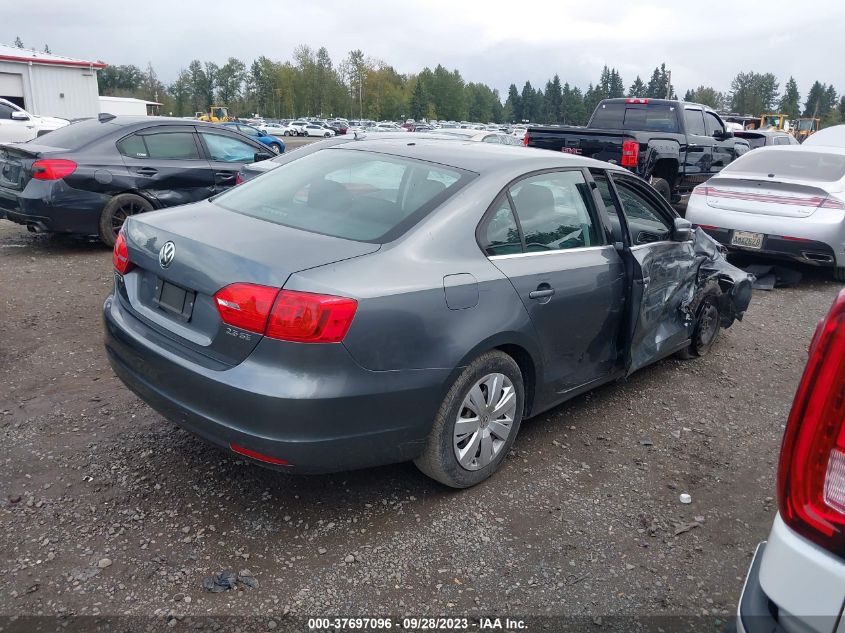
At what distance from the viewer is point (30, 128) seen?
16312 millimetres

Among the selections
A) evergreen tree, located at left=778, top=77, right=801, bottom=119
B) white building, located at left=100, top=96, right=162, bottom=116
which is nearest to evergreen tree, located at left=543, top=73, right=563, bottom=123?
evergreen tree, located at left=778, top=77, right=801, bottom=119

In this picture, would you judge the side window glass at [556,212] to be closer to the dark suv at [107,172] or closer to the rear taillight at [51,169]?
the dark suv at [107,172]

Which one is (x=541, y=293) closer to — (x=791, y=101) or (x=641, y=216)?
(x=641, y=216)

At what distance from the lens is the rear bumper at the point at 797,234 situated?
279 inches

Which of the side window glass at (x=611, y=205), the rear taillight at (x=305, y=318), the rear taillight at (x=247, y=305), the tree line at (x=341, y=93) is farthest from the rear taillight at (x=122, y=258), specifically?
the tree line at (x=341, y=93)

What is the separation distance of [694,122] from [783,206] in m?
4.94

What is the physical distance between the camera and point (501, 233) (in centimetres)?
331

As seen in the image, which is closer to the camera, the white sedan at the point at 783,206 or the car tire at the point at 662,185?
the white sedan at the point at 783,206

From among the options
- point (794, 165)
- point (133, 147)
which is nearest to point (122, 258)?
point (133, 147)

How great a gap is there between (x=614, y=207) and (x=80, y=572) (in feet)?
11.1

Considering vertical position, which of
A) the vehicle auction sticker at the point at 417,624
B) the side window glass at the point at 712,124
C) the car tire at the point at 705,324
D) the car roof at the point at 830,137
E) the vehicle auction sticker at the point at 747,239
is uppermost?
the side window glass at the point at 712,124

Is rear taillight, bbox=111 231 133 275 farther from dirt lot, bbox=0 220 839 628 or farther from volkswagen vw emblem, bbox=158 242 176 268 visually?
dirt lot, bbox=0 220 839 628

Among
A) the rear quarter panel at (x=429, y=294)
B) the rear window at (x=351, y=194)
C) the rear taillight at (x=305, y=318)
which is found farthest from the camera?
the rear window at (x=351, y=194)

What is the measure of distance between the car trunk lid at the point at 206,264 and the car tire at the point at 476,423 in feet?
2.49
